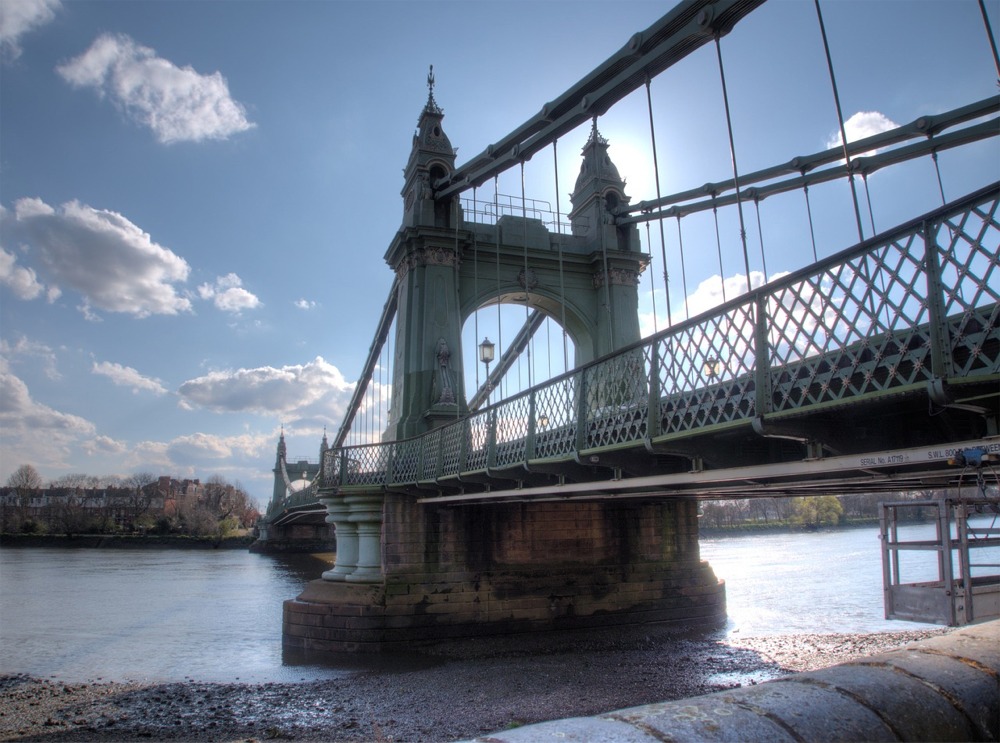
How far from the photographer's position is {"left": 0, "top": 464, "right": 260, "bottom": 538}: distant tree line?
207 feet

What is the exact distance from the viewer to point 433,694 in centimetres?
1123

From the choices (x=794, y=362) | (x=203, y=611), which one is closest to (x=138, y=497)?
(x=203, y=611)

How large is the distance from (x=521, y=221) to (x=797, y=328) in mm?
16069

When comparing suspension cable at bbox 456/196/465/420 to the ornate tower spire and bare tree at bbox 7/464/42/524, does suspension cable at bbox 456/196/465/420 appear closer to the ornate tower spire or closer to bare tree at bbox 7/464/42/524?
the ornate tower spire

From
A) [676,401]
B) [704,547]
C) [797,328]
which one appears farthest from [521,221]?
[704,547]

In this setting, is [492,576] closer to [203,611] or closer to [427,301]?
[427,301]

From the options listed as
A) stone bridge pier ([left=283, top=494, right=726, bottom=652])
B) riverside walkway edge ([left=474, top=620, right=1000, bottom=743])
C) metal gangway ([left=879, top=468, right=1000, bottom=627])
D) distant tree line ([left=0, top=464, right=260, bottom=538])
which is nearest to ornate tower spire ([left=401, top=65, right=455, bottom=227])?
stone bridge pier ([left=283, top=494, right=726, bottom=652])

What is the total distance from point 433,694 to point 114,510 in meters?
71.7

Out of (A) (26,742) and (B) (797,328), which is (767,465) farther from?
(A) (26,742)

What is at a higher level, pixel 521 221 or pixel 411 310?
pixel 521 221

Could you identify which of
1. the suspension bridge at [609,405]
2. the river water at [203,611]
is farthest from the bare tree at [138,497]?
the suspension bridge at [609,405]

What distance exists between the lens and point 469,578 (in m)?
14.6

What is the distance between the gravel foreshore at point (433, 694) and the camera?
32.6 ft

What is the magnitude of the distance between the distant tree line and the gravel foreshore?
186 feet
